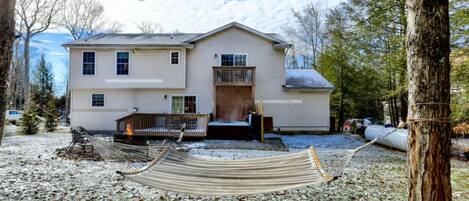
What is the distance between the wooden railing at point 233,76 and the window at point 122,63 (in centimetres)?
421

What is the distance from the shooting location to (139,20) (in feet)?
89.1

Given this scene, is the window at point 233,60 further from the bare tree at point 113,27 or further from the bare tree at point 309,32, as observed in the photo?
the bare tree at point 113,27

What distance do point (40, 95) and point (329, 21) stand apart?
2587 centimetres

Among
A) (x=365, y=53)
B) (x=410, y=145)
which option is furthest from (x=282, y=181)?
(x=365, y=53)

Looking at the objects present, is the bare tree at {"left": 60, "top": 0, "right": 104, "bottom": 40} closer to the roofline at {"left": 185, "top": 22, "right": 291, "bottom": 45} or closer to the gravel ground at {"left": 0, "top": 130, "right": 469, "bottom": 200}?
the roofline at {"left": 185, "top": 22, "right": 291, "bottom": 45}

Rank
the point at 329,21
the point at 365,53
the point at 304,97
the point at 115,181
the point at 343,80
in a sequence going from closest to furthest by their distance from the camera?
the point at 115,181 < the point at 304,97 < the point at 365,53 < the point at 343,80 < the point at 329,21

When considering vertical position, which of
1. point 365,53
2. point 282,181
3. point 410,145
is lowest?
point 282,181

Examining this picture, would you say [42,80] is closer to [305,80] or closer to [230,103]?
[230,103]

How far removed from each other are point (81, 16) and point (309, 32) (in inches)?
744

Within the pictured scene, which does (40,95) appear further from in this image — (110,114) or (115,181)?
(115,181)

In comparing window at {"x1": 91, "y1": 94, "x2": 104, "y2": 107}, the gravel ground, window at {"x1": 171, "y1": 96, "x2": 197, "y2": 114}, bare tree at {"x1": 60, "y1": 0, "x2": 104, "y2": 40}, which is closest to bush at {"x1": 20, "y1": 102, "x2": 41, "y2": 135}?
window at {"x1": 91, "y1": 94, "x2": 104, "y2": 107}

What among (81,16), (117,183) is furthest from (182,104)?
(81,16)

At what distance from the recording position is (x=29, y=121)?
46.9 ft

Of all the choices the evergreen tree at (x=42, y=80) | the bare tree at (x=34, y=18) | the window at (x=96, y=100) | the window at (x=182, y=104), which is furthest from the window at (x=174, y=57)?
the evergreen tree at (x=42, y=80)
